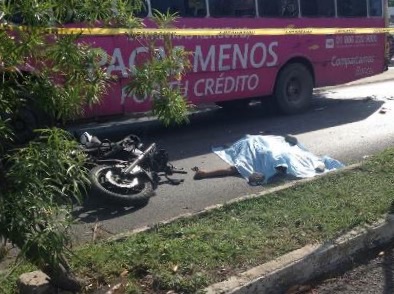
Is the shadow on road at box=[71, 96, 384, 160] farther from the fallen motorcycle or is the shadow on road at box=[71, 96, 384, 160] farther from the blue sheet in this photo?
the fallen motorcycle

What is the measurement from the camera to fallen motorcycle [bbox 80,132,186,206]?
590 centimetres

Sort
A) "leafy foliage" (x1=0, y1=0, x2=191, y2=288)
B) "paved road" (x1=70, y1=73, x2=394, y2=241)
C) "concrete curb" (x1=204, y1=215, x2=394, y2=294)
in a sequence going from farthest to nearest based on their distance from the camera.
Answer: "paved road" (x1=70, y1=73, x2=394, y2=241), "concrete curb" (x1=204, y1=215, x2=394, y2=294), "leafy foliage" (x1=0, y1=0, x2=191, y2=288)

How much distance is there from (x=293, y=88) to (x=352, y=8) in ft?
7.93

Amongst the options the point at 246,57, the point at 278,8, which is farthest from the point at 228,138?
the point at 278,8

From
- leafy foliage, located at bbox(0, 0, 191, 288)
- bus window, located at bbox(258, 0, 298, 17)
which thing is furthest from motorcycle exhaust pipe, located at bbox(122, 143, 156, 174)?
bus window, located at bbox(258, 0, 298, 17)

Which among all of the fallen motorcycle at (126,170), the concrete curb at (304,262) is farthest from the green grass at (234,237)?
the fallen motorcycle at (126,170)

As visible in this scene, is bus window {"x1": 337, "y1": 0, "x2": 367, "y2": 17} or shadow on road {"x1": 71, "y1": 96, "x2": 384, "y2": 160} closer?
shadow on road {"x1": 71, "y1": 96, "x2": 384, "y2": 160}

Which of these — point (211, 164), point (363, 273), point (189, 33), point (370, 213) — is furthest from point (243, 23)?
point (363, 273)

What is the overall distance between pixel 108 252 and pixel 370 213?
2.20 meters

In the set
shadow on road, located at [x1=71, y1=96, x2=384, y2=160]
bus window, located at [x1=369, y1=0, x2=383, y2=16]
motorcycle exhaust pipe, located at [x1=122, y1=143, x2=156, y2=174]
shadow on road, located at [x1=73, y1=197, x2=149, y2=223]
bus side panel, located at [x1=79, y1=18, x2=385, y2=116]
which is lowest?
shadow on road, located at [x1=71, y1=96, x2=384, y2=160]

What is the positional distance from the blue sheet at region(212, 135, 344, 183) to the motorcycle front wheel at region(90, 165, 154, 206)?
54.9 inches

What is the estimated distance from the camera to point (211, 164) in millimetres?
7793

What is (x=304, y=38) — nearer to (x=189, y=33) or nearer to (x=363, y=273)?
(x=189, y=33)

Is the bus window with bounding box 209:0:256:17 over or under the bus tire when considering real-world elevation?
over
